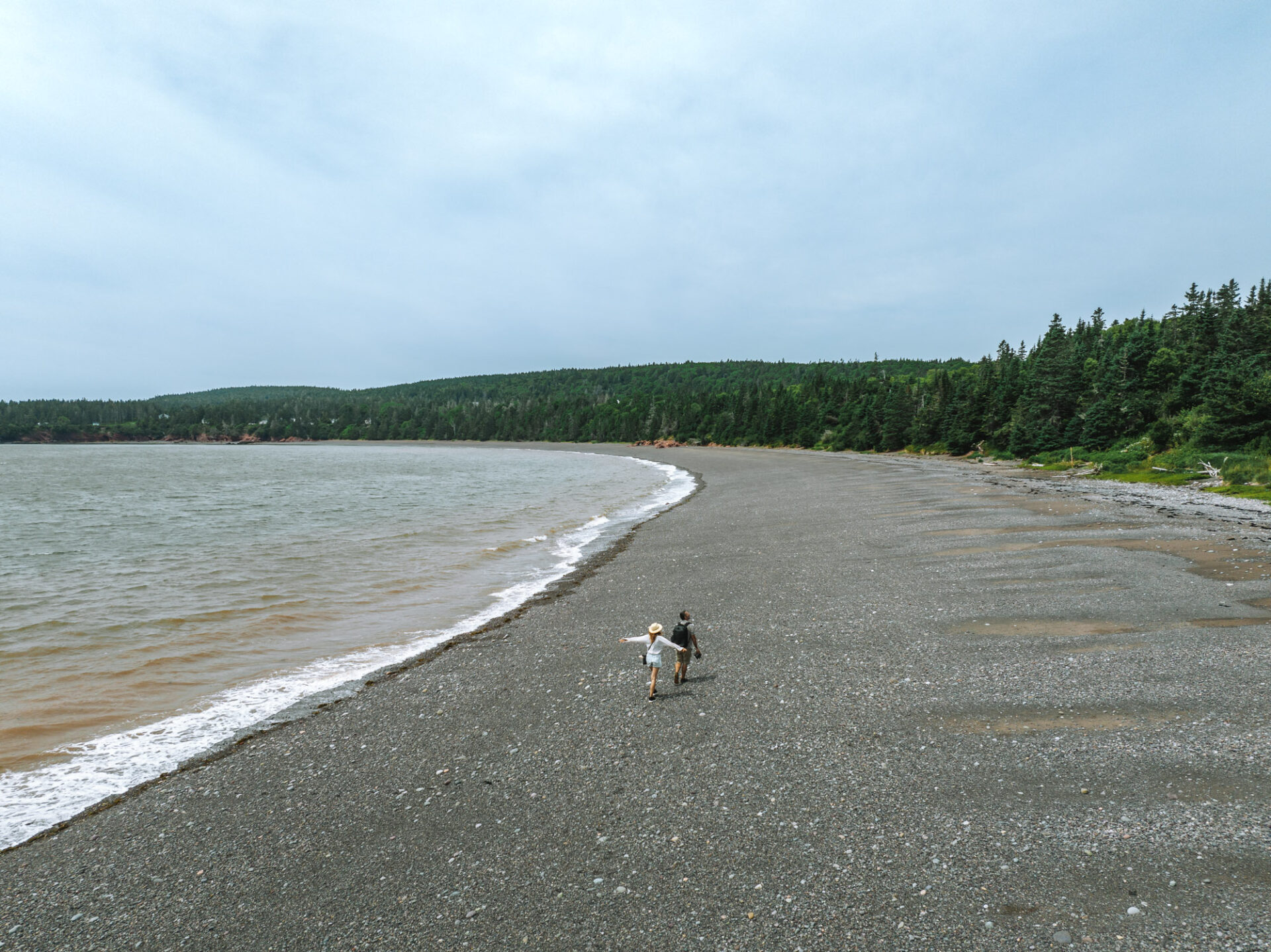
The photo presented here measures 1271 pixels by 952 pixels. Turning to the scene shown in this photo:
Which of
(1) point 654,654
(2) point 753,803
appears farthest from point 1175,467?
(2) point 753,803

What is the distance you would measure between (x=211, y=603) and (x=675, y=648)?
13273 mm

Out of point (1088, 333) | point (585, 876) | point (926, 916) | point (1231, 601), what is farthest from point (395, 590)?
point (1088, 333)

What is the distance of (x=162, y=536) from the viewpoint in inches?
1058

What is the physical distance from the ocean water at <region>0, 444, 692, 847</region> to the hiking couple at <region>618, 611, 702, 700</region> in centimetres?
554

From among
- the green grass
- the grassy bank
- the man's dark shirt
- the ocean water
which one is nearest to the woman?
the man's dark shirt

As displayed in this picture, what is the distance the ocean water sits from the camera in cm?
905

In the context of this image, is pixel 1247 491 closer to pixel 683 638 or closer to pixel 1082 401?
pixel 683 638

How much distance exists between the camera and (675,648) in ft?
31.2

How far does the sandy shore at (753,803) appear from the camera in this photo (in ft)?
16.0

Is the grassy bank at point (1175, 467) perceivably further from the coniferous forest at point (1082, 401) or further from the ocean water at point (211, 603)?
the ocean water at point (211, 603)

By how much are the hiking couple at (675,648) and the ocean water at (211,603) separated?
5.54m

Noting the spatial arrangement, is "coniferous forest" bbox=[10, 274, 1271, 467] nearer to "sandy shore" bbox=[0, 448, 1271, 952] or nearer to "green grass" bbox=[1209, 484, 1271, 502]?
"green grass" bbox=[1209, 484, 1271, 502]

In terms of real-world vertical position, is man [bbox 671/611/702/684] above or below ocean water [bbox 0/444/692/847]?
above

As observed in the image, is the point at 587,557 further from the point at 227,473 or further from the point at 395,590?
the point at 227,473
